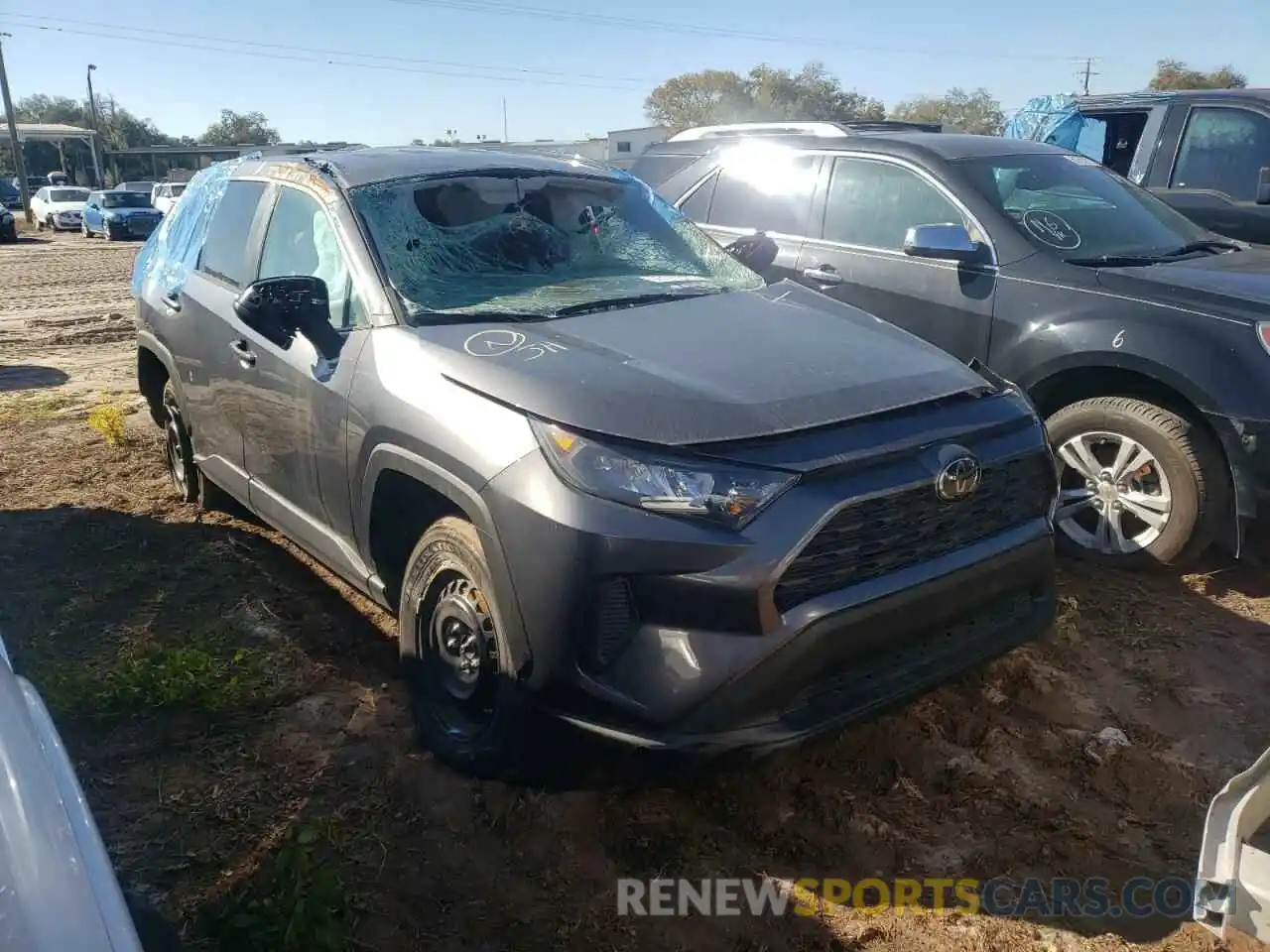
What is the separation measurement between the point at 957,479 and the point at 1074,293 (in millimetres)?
2317

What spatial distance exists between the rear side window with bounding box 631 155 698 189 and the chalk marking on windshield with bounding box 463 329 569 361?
3.69 metres

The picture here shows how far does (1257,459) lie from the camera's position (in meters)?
3.97

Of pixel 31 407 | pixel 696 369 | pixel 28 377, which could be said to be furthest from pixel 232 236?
pixel 28 377

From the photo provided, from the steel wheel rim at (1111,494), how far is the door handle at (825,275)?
1.28 m

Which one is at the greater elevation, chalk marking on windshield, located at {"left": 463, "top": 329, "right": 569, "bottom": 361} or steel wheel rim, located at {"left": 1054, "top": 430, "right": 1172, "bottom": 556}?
chalk marking on windshield, located at {"left": 463, "top": 329, "right": 569, "bottom": 361}

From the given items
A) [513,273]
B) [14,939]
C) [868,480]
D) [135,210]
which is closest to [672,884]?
[868,480]

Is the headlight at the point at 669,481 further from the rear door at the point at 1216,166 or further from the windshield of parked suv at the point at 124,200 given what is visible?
the windshield of parked suv at the point at 124,200

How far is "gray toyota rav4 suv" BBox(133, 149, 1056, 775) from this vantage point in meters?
2.42

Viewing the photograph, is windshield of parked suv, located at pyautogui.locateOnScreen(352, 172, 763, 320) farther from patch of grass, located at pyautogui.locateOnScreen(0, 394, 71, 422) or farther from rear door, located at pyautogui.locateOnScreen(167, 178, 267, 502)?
patch of grass, located at pyautogui.locateOnScreen(0, 394, 71, 422)


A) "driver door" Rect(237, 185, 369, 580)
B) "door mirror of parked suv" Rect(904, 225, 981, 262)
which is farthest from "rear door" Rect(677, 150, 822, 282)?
"driver door" Rect(237, 185, 369, 580)

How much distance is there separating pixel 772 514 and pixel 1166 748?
5.79ft

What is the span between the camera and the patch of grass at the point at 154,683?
11.2 ft

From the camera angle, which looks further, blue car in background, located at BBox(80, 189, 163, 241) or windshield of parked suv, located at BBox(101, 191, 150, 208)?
windshield of parked suv, located at BBox(101, 191, 150, 208)

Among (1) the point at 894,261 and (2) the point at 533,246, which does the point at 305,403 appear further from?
(1) the point at 894,261
